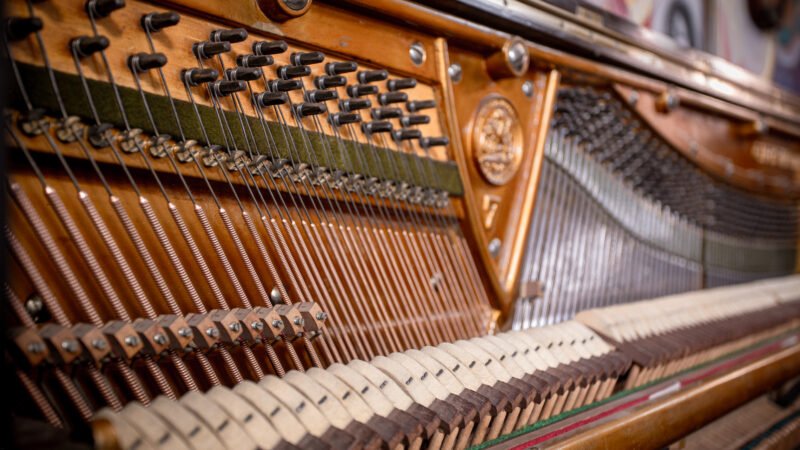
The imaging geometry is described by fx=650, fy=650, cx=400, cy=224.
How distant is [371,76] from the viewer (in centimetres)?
226

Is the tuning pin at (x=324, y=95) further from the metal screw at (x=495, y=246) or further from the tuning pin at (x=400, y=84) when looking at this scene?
the metal screw at (x=495, y=246)

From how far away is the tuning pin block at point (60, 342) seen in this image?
4.46 feet

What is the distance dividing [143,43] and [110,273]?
1.99 ft

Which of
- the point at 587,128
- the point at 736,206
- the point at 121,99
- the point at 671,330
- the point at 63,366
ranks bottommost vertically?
the point at 736,206

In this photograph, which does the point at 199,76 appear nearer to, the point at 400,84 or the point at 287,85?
the point at 287,85

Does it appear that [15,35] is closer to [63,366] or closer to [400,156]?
[63,366]

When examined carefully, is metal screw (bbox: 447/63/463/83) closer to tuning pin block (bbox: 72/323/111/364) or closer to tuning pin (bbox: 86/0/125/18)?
tuning pin (bbox: 86/0/125/18)

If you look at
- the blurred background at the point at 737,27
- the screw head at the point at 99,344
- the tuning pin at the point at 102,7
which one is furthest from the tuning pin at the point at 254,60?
the blurred background at the point at 737,27

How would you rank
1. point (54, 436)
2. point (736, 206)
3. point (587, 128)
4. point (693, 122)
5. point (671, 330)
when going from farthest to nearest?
1. point (736, 206)
2. point (693, 122)
3. point (587, 128)
4. point (671, 330)
5. point (54, 436)

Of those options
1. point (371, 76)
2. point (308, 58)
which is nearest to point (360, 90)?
point (371, 76)

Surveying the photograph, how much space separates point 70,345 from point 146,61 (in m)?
0.72

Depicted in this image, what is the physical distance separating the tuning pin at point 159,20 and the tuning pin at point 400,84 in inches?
34.5

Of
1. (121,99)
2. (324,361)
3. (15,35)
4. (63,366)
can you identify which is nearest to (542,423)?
(324,361)

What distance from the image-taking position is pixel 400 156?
2414mm
